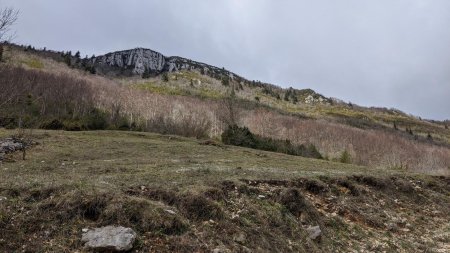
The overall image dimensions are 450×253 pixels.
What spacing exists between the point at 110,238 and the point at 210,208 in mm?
2637

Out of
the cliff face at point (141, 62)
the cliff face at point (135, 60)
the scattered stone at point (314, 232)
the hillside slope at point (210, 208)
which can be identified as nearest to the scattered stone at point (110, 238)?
the hillside slope at point (210, 208)

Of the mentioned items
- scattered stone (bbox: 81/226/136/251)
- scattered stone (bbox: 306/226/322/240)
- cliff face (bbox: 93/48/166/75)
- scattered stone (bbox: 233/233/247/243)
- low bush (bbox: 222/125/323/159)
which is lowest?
scattered stone (bbox: 81/226/136/251)

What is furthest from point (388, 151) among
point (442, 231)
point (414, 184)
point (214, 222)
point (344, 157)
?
point (214, 222)

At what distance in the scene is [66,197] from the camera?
8430 millimetres

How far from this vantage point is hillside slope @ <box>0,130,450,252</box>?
7.89 m

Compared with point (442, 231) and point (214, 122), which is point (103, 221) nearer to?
point (442, 231)

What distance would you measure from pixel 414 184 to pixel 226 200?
11.6m

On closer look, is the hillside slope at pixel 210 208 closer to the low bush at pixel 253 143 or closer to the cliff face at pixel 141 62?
the low bush at pixel 253 143

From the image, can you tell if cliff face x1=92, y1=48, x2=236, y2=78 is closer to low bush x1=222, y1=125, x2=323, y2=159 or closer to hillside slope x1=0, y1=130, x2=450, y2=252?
low bush x1=222, y1=125, x2=323, y2=159

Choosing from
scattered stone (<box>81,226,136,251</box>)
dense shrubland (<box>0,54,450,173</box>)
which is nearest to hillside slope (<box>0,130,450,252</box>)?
scattered stone (<box>81,226,136,251</box>)

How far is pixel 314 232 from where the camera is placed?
10.2 m

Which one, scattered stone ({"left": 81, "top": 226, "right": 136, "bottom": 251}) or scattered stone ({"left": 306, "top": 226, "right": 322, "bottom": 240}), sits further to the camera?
scattered stone ({"left": 306, "top": 226, "right": 322, "bottom": 240})

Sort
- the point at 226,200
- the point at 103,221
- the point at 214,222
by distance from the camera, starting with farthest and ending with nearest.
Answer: the point at 226,200 → the point at 214,222 → the point at 103,221

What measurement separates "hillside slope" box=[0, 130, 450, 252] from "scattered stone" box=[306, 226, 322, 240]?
12 centimetres
